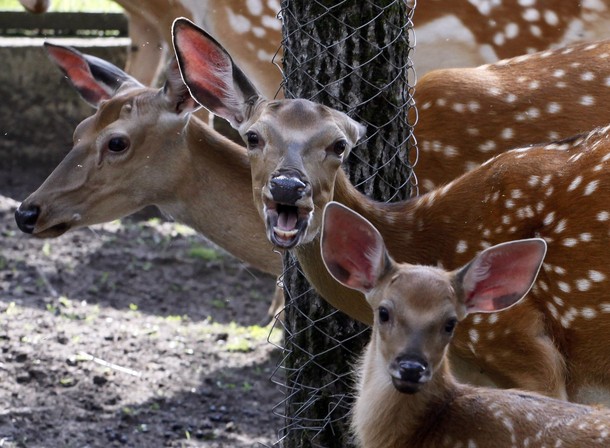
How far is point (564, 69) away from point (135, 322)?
10.0 feet

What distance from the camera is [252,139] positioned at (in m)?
4.61

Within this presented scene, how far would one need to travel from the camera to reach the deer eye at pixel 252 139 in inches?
181

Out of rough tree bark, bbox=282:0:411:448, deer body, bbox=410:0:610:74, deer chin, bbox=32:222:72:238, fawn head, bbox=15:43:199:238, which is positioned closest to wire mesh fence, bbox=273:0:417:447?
rough tree bark, bbox=282:0:411:448

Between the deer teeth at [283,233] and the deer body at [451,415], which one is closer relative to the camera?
the deer body at [451,415]

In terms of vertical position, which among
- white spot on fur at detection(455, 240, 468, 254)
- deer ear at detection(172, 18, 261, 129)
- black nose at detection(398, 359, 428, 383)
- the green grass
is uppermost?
deer ear at detection(172, 18, 261, 129)

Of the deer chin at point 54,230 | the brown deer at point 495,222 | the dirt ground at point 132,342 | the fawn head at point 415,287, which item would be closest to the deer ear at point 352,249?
the fawn head at point 415,287

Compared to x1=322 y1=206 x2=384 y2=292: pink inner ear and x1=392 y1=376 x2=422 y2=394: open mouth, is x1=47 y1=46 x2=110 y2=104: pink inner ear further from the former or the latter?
x1=392 y1=376 x2=422 y2=394: open mouth

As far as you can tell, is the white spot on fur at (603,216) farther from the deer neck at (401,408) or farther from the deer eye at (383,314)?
the deer eye at (383,314)

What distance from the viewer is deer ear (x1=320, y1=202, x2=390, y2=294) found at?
420 centimetres

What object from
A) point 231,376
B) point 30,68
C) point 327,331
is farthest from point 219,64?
point 30,68

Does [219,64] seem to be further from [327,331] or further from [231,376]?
[231,376]

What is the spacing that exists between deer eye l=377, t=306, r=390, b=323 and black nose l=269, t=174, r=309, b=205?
0.46m

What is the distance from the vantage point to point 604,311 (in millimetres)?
4730

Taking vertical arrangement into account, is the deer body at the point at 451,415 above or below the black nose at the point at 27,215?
below
